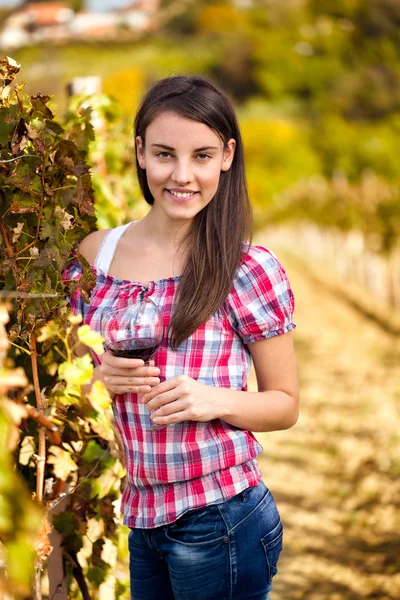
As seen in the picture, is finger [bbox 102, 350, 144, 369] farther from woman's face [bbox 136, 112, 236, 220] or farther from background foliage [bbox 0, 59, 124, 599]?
woman's face [bbox 136, 112, 236, 220]

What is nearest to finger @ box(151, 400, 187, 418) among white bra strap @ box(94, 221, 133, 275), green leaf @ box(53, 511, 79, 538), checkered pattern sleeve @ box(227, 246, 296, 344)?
checkered pattern sleeve @ box(227, 246, 296, 344)

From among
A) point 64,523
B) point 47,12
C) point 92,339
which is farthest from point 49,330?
point 47,12

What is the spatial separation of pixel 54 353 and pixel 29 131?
0.58 m

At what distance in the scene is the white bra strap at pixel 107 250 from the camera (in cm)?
176

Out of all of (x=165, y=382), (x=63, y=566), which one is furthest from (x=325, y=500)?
(x=165, y=382)

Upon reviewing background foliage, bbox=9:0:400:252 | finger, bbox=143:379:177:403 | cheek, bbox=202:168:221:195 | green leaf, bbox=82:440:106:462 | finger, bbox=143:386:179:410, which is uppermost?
background foliage, bbox=9:0:400:252

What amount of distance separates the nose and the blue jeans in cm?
65

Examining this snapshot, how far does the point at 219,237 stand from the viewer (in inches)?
67.3

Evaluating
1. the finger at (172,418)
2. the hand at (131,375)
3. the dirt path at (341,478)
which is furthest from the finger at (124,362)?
the dirt path at (341,478)

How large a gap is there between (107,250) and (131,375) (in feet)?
1.12

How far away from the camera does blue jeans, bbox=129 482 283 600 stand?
1628 mm

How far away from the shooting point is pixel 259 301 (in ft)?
5.43

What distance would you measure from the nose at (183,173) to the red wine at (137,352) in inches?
13.4

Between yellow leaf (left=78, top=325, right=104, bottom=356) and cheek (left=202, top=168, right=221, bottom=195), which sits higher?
cheek (left=202, top=168, right=221, bottom=195)
